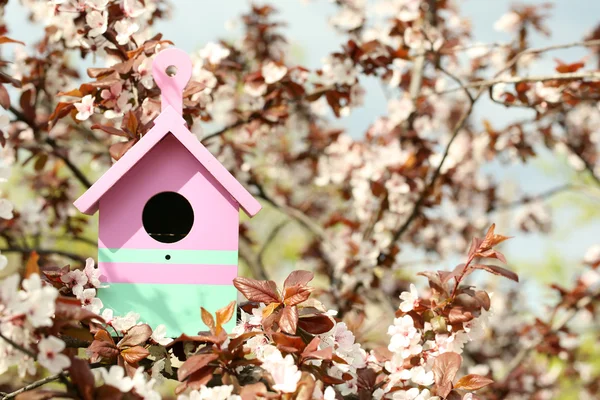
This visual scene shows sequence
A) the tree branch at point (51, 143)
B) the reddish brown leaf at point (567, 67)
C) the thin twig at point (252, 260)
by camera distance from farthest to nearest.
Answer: the thin twig at point (252, 260)
the tree branch at point (51, 143)
the reddish brown leaf at point (567, 67)

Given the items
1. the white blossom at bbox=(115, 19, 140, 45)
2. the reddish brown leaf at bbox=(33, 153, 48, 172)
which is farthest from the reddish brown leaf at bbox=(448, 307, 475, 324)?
the reddish brown leaf at bbox=(33, 153, 48, 172)

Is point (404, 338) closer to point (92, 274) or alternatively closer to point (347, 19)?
point (92, 274)

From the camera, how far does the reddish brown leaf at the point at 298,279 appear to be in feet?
4.20

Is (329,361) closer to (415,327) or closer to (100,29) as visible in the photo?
(415,327)

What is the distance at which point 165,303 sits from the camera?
4.46 ft

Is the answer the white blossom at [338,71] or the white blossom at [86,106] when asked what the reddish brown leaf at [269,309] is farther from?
the white blossom at [338,71]

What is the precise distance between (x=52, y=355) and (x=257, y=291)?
438 mm

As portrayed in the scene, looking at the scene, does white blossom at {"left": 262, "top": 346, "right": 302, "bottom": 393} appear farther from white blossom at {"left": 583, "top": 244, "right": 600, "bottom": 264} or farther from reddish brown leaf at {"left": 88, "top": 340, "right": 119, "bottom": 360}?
white blossom at {"left": 583, "top": 244, "right": 600, "bottom": 264}

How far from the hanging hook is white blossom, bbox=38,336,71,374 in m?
0.68

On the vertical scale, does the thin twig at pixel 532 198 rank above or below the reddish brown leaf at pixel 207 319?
below

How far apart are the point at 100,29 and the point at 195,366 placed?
3.46ft

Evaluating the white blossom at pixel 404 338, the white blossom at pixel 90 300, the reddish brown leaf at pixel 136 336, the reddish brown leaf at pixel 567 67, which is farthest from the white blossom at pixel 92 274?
the reddish brown leaf at pixel 567 67

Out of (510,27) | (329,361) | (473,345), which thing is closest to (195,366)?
(329,361)

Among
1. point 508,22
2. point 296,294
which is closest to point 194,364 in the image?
point 296,294
